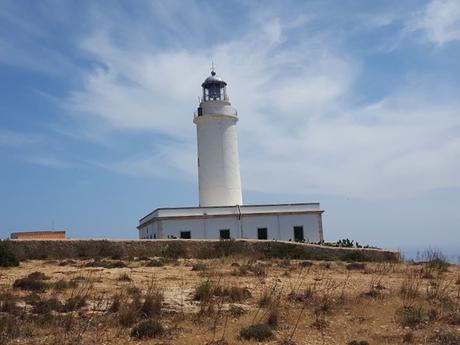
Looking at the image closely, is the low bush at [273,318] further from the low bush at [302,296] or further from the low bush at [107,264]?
the low bush at [107,264]

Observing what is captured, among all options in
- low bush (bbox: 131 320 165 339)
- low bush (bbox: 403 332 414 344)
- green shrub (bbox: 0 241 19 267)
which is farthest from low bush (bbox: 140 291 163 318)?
green shrub (bbox: 0 241 19 267)

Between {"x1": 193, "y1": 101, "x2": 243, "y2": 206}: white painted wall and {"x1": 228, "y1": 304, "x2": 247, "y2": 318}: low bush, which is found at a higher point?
{"x1": 193, "y1": 101, "x2": 243, "y2": 206}: white painted wall

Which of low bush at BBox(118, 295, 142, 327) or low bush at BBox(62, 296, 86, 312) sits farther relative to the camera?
low bush at BBox(62, 296, 86, 312)

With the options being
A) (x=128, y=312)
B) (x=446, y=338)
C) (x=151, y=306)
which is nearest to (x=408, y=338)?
(x=446, y=338)

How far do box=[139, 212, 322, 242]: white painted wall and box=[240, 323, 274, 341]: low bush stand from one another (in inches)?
896

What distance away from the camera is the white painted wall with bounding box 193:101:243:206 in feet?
110

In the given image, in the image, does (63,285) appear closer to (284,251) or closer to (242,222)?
(284,251)

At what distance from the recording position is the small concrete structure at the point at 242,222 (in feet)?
101

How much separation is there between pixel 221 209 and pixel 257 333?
23.4 m

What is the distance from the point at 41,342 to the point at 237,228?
23983 mm

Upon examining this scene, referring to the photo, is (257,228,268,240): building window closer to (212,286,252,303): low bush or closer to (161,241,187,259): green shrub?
(161,241,187,259): green shrub

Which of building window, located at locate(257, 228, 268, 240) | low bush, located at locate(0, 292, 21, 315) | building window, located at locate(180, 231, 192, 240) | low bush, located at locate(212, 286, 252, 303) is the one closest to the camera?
low bush, located at locate(0, 292, 21, 315)

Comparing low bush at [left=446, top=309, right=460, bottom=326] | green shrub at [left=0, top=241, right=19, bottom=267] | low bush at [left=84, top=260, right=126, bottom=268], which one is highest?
green shrub at [left=0, top=241, right=19, bottom=267]

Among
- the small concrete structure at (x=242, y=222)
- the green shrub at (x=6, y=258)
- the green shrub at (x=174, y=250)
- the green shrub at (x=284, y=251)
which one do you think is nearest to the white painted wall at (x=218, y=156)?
the small concrete structure at (x=242, y=222)
